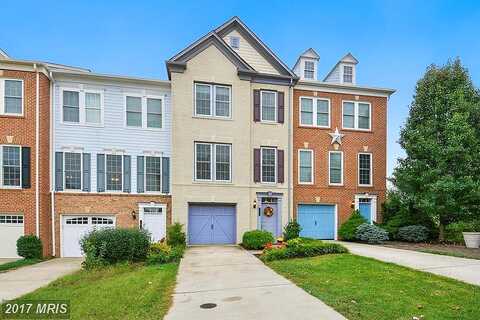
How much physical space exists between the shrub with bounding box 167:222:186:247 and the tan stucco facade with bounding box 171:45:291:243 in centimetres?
73

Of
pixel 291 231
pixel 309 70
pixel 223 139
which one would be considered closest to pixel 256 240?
pixel 291 231

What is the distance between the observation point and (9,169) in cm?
1659

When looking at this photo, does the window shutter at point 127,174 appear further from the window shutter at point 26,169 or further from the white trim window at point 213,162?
the window shutter at point 26,169

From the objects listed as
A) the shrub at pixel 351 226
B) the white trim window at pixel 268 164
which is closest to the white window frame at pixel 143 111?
the white trim window at pixel 268 164

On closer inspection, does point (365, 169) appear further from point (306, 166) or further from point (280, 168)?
point (280, 168)

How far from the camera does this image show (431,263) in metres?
11.5

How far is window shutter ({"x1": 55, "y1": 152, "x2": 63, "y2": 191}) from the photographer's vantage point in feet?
57.2

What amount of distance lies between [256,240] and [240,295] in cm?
861

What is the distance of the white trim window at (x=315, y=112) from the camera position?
2042cm

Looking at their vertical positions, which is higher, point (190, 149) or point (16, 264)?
point (190, 149)

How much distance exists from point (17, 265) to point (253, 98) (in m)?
13.0

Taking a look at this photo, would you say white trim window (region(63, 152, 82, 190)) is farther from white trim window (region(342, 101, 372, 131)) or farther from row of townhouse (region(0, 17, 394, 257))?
white trim window (region(342, 101, 372, 131))

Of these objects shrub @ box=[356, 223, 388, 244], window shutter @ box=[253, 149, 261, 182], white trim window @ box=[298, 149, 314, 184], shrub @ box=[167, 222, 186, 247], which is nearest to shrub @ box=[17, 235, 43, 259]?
shrub @ box=[167, 222, 186, 247]

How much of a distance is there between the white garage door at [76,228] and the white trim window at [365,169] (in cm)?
1383
